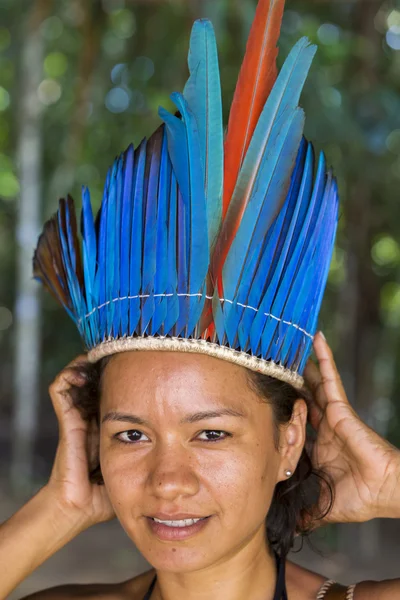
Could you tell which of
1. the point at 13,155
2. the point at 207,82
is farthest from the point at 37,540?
the point at 13,155

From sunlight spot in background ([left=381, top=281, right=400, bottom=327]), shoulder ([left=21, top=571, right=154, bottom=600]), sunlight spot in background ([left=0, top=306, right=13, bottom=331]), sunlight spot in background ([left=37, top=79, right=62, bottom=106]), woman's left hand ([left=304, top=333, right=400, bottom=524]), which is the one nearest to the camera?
woman's left hand ([left=304, top=333, right=400, bottom=524])

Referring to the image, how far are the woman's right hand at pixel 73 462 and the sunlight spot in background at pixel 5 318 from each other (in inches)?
260

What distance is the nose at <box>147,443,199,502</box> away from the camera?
1.63m

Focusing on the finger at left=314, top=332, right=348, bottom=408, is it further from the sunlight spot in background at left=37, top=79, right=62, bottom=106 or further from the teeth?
the sunlight spot in background at left=37, top=79, right=62, bottom=106

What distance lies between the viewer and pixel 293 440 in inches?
75.7

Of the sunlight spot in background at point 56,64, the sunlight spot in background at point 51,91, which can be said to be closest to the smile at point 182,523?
the sunlight spot in background at point 51,91

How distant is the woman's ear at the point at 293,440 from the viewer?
1894 mm

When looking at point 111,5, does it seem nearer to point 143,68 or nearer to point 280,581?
point 143,68

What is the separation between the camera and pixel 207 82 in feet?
5.90

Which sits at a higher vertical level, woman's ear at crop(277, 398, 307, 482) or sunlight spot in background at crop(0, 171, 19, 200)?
sunlight spot in background at crop(0, 171, 19, 200)

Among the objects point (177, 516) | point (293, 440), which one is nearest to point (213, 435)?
point (177, 516)

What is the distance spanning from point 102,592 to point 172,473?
0.66 m

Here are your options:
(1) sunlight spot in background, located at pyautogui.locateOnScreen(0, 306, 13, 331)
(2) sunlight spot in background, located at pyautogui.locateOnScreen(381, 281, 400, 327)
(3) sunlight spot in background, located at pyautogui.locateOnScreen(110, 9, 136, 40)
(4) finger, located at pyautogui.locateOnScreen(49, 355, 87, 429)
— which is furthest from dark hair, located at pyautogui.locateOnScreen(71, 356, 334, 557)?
(1) sunlight spot in background, located at pyautogui.locateOnScreen(0, 306, 13, 331)

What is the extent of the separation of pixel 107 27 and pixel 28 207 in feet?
4.75
